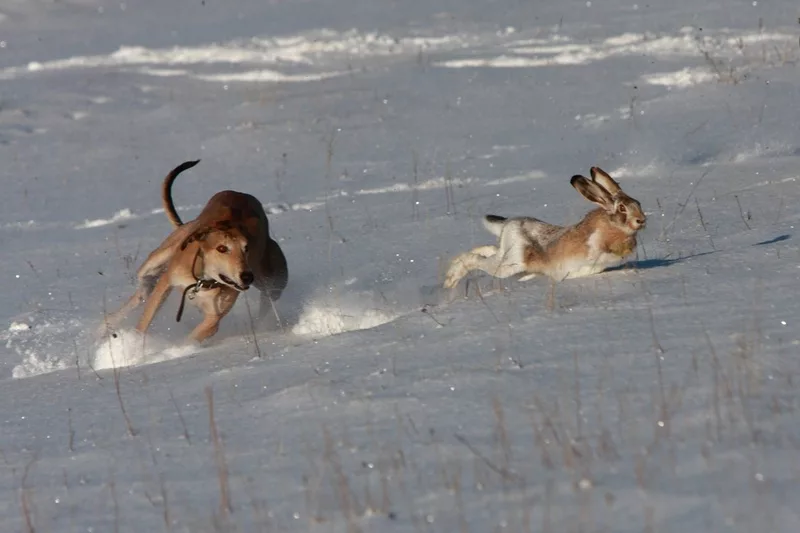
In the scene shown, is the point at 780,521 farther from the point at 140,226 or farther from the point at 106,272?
the point at 140,226

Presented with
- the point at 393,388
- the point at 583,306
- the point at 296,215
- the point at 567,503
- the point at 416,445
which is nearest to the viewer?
the point at 567,503

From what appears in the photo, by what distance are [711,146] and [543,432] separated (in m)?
7.82

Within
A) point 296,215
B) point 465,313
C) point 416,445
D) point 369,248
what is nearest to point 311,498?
point 416,445

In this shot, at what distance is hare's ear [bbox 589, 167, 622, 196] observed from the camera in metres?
7.00

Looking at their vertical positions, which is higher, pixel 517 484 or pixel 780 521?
pixel 780 521

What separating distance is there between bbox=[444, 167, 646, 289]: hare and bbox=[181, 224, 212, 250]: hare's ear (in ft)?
6.02

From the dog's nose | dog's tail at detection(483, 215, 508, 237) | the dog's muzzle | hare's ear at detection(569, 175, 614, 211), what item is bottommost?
the dog's muzzle

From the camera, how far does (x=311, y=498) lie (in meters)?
3.98

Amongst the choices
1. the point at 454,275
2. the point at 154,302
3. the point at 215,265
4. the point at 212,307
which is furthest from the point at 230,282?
the point at 454,275

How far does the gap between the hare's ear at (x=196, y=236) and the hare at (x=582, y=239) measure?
1834mm

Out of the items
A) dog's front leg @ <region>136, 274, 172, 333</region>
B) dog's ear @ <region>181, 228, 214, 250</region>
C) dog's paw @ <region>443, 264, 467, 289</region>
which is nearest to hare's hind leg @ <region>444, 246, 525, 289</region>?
dog's paw @ <region>443, 264, 467, 289</region>

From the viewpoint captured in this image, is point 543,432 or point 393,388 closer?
point 543,432

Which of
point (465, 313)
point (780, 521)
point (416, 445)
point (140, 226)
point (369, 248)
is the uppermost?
point (780, 521)

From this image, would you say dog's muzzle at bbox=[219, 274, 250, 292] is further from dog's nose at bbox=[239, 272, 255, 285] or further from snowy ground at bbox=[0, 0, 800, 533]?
snowy ground at bbox=[0, 0, 800, 533]
